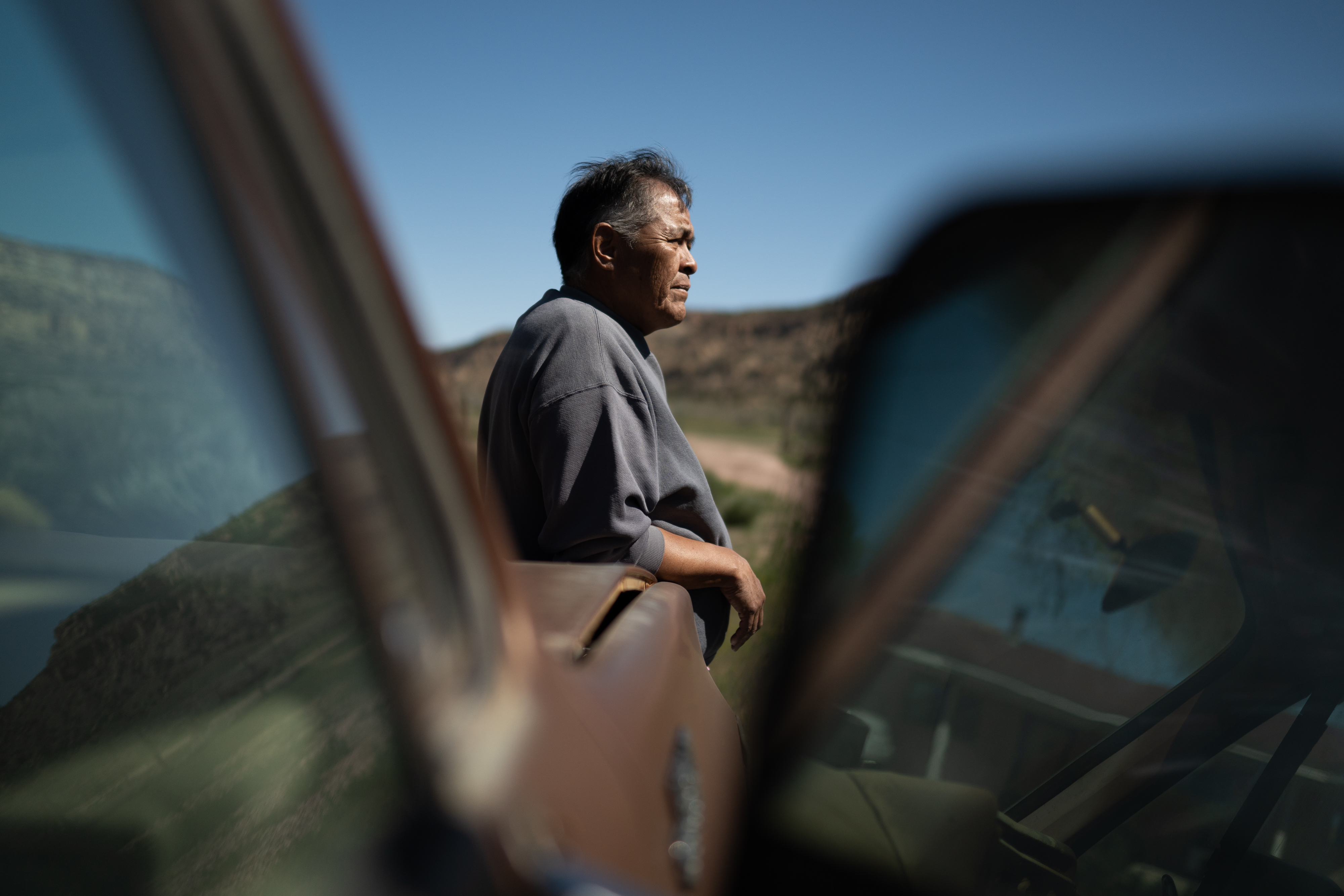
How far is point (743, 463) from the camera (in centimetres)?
2980

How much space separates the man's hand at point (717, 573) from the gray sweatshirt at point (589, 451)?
0.16ft

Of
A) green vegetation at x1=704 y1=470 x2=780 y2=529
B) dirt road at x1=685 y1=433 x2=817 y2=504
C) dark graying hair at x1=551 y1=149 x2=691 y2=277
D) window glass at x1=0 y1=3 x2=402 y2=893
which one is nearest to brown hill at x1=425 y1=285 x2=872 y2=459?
dirt road at x1=685 y1=433 x2=817 y2=504

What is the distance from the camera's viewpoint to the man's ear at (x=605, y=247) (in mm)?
2688

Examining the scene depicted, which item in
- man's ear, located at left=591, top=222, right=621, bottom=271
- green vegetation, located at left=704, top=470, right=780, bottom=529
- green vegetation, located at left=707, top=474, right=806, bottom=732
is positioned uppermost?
man's ear, located at left=591, top=222, right=621, bottom=271

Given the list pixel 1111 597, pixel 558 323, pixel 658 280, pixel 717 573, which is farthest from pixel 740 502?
pixel 1111 597

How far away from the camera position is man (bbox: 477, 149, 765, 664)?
2225 millimetres

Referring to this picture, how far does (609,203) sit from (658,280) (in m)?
0.31

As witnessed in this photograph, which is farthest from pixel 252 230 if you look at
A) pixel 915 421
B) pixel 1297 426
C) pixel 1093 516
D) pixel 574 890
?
pixel 1297 426

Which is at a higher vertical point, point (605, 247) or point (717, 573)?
point (605, 247)

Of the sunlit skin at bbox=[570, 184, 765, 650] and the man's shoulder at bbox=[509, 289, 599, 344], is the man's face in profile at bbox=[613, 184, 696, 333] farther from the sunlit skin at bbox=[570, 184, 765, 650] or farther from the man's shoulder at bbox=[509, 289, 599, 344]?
the man's shoulder at bbox=[509, 289, 599, 344]

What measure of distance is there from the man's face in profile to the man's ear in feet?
0.05

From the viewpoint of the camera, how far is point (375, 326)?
2.38 ft

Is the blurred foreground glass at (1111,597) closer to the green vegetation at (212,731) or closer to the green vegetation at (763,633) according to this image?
the green vegetation at (763,633)

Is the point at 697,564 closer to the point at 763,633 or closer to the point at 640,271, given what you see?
the point at 640,271
